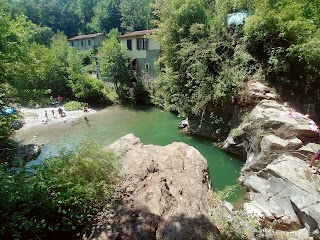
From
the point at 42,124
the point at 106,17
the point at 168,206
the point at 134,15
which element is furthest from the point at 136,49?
the point at 106,17

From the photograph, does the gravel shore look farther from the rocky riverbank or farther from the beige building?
the beige building

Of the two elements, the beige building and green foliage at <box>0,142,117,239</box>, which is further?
the beige building

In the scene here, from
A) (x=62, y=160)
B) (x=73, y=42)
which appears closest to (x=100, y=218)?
(x=62, y=160)

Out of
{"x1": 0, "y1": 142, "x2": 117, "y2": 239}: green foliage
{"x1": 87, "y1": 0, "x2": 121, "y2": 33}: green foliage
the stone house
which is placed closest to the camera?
{"x1": 0, "y1": 142, "x2": 117, "y2": 239}: green foliage

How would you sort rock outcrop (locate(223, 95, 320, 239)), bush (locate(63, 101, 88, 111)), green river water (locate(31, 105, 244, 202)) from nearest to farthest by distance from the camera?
rock outcrop (locate(223, 95, 320, 239))
green river water (locate(31, 105, 244, 202))
bush (locate(63, 101, 88, 111))

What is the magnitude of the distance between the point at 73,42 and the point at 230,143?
41.1 meters

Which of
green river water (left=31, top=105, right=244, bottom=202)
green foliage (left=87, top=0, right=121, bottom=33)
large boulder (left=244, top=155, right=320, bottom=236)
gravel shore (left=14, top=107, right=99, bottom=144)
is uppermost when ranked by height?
green foliage (left=87, top=0, right=121, bottom=33)

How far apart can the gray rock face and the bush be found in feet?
54.4

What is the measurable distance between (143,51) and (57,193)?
2246cm

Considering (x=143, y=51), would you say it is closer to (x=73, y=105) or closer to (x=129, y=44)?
(x=129, y=44)

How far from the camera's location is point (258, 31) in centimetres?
1173

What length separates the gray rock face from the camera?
3.67m

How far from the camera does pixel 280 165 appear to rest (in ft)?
24.1

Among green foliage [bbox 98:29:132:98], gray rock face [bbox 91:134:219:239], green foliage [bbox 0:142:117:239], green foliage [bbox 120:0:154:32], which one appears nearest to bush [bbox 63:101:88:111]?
green foliage [bbox 98:29:132:98]
